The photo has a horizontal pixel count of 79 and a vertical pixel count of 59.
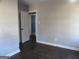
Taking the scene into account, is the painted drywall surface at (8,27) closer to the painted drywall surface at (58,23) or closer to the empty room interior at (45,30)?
the empty room interior at (45,30)

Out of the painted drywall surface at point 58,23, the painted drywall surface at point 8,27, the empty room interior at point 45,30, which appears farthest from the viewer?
the painted drywall surface at point 58,23

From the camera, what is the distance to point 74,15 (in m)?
3.93

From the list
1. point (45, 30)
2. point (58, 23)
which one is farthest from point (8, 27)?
point (58, 23)

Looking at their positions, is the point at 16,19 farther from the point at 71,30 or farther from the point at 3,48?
the point at 71,30

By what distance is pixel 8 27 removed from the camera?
324cm

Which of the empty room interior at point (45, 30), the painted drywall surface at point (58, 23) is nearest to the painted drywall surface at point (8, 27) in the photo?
the empty room interior at point (45, 30)

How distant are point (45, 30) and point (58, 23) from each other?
2.89ft

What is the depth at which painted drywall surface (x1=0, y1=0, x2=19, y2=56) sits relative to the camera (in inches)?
120

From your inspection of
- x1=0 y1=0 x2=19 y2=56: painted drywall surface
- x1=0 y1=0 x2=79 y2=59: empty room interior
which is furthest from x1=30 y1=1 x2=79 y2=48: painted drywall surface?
x1=0 y1=0 x2=19 y2=56: painted drywall surface

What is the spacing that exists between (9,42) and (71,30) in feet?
9.18

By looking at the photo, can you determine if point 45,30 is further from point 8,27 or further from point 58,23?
point 8,27

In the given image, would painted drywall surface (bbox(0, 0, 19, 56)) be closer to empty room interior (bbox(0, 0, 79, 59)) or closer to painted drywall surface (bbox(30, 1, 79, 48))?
empty room interior (bbox(0, 0, 79, 59))

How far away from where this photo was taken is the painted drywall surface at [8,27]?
9.96ft

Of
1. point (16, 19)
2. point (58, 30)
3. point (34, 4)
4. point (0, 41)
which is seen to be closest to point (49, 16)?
point (58, 30)
